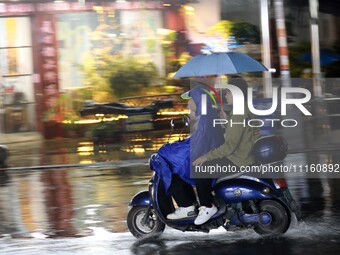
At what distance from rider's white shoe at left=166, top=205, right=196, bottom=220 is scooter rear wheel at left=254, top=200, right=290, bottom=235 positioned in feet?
2.26

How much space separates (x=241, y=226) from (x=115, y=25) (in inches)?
401

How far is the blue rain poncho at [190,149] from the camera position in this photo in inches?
327

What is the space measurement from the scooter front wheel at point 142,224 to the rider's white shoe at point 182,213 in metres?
0.35

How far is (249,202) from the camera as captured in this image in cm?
843

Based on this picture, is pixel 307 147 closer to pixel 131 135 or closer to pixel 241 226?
pixel 131 135

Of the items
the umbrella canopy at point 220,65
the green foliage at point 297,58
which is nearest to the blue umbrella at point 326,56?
the green foliage at point 297,58

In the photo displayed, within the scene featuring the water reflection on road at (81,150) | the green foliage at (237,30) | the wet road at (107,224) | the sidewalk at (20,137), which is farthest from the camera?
the sidewalk at (20,137)

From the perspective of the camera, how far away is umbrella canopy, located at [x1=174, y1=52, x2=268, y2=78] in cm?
913

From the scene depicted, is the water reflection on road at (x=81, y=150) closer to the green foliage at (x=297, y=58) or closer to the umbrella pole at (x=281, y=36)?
the umbrella pole at (x=281, y=36)

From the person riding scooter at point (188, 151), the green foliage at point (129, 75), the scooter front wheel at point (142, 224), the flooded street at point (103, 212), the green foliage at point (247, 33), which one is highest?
the green foliage at point (247, 33)

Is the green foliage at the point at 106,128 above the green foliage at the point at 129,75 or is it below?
below

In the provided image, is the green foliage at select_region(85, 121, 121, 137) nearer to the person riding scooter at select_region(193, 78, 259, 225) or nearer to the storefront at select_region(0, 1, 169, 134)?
the storefront at select_region(0, 1, 169, 134)

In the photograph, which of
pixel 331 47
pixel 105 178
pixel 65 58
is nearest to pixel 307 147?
pixel 331 47

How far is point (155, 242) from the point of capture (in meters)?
8.55
